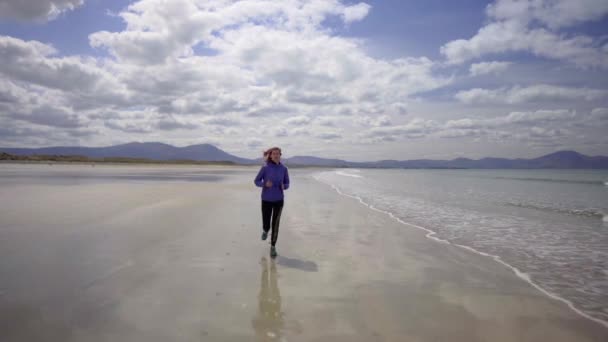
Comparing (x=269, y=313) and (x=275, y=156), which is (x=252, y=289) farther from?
(x=275, y=156)

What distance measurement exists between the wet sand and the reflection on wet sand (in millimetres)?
22

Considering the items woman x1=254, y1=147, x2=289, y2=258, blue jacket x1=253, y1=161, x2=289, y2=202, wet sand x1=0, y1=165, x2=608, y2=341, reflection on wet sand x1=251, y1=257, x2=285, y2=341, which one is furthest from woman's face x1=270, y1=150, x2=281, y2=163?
reflection on wet sand x1=251, y1=257, x2=285, y2=341

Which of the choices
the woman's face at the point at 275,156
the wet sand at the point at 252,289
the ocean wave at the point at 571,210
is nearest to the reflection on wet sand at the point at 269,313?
the wet sand at the point at 252,289

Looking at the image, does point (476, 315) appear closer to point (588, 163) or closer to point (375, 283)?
point (375, 283)

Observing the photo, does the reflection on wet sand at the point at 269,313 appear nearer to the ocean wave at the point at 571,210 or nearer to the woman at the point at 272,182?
the woman at the point at 272,182

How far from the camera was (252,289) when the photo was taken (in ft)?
17.1

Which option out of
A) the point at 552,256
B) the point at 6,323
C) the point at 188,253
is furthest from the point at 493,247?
the point at 6,323

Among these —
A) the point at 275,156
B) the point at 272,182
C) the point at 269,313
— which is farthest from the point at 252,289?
the point at 275,156

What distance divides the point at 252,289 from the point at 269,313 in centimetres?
93

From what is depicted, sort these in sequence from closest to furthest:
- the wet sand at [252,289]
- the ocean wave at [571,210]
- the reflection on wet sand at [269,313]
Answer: the reflection on wet sand at [269,313], the wet sand at [252,289], the ocean wave at [571,210]

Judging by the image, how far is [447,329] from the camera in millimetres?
4066

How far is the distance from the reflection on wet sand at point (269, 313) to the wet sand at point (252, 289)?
0.9 inches

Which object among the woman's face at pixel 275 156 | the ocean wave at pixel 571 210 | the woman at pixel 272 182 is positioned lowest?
the ocean wave at pixel 571 210

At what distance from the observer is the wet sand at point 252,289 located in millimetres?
3936
